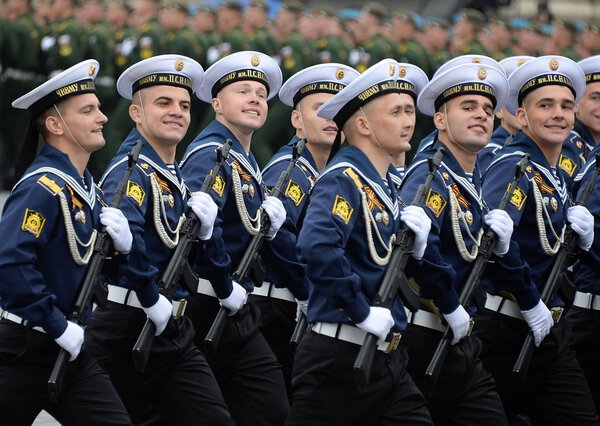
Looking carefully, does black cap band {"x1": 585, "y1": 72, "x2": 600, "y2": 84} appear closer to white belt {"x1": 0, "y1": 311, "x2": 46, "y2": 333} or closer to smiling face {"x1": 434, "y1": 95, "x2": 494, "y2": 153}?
smiling face {"x1": 434, "y1": 95, "x2": 494, "y2": 153}

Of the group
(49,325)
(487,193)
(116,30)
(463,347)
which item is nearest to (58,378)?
(49,325)

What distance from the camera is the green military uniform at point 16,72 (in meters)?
17.2

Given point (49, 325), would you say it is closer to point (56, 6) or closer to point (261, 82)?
point (261, 82)

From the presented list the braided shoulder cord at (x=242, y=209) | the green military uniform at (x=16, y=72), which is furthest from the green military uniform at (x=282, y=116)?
the braided shoulder cord at (x=242, y=209)

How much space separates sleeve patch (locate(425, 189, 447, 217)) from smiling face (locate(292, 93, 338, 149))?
190 cm

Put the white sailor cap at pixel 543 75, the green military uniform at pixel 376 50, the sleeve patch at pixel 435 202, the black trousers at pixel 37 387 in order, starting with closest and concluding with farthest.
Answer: the black trousers at pixel 37 387
the sleeve patch at pixel 435 202
the white sailor cap at pixel 543 75
the green military uniform at pixel 376 50

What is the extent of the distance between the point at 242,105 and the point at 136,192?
1.31 m

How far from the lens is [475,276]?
661 centimetres

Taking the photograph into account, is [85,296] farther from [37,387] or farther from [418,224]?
[418,224]

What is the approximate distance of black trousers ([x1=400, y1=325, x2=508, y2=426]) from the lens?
6375 mm

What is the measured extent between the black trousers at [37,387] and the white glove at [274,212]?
1.70 m

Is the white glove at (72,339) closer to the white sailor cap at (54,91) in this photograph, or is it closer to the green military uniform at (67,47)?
the white sailor cap at (54,91)

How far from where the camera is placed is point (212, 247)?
6980 mm

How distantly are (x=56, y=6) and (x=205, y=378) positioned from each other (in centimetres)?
1237
